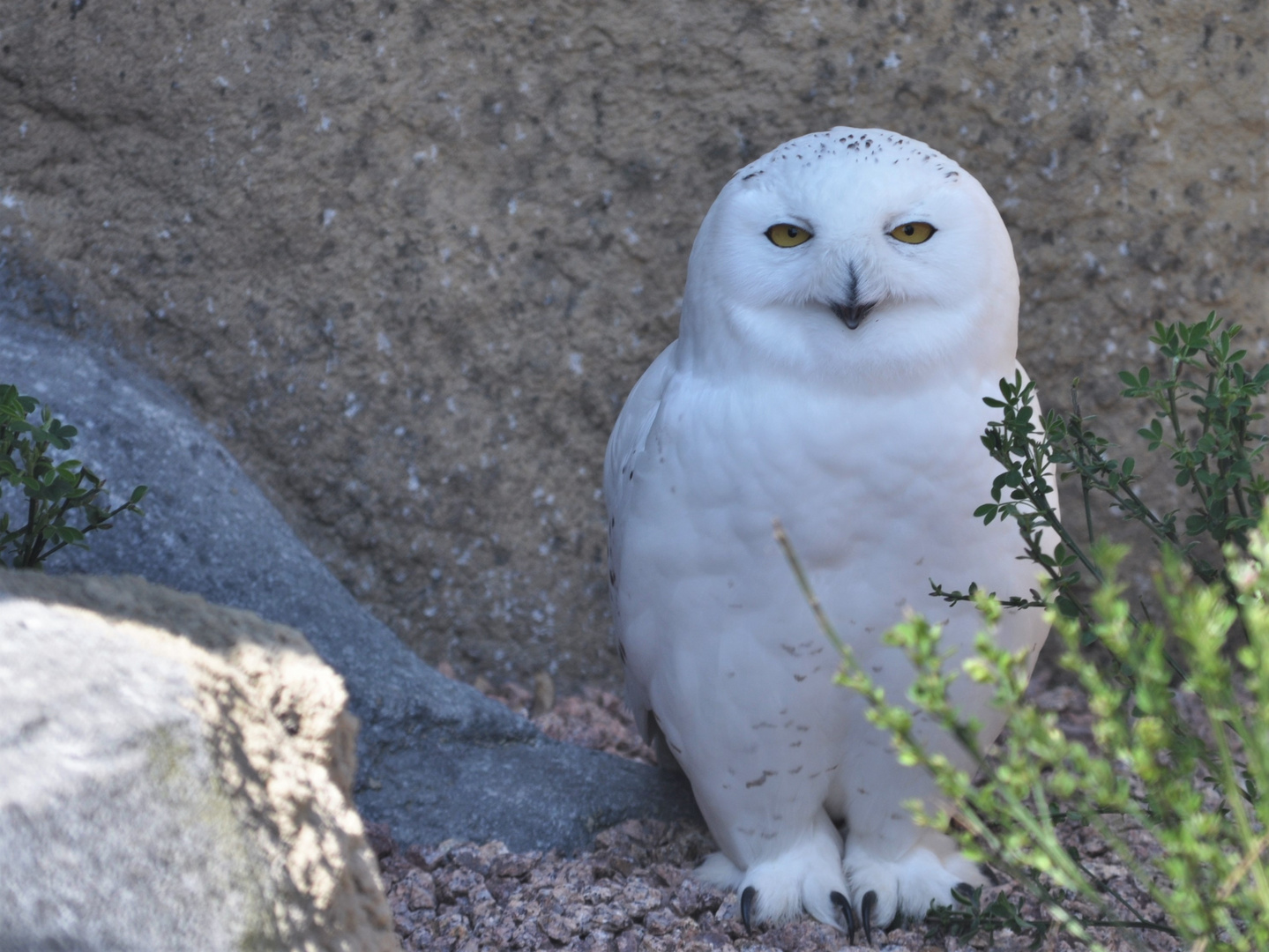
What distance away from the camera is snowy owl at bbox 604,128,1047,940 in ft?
6.84

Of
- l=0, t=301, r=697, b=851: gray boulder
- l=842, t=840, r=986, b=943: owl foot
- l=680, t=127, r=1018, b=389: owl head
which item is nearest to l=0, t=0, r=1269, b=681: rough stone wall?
l=0, t=301, r=697, b=851: gray boulder

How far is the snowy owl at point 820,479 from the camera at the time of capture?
2.08 meters

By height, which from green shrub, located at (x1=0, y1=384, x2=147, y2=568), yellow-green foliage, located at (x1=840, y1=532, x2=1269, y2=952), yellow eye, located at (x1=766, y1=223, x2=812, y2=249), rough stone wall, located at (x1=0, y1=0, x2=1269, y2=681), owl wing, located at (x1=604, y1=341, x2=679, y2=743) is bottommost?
yellow-green foliage, located at (x1=840, y1=532, x2=1269, y2=952)

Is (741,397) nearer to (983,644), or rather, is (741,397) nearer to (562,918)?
(562,918)

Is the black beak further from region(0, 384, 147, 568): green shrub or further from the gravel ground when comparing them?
region(0, 384, 147, 568): green shrub

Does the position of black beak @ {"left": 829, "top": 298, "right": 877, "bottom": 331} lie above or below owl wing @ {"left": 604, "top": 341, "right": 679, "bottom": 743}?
above

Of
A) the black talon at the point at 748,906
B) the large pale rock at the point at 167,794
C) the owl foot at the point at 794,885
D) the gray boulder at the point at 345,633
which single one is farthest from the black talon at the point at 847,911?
the large pale rock at the point at 167,794

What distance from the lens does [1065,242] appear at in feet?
10.2

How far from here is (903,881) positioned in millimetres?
2332

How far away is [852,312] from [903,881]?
3.50ft

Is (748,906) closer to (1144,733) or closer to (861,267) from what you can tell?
(861,267)

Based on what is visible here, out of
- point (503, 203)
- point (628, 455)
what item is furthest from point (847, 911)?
point (503, 203)

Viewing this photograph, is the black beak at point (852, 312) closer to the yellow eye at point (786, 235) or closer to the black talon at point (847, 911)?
the yellow eye at point (786, 235)

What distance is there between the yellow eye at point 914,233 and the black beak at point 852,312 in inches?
5.0
